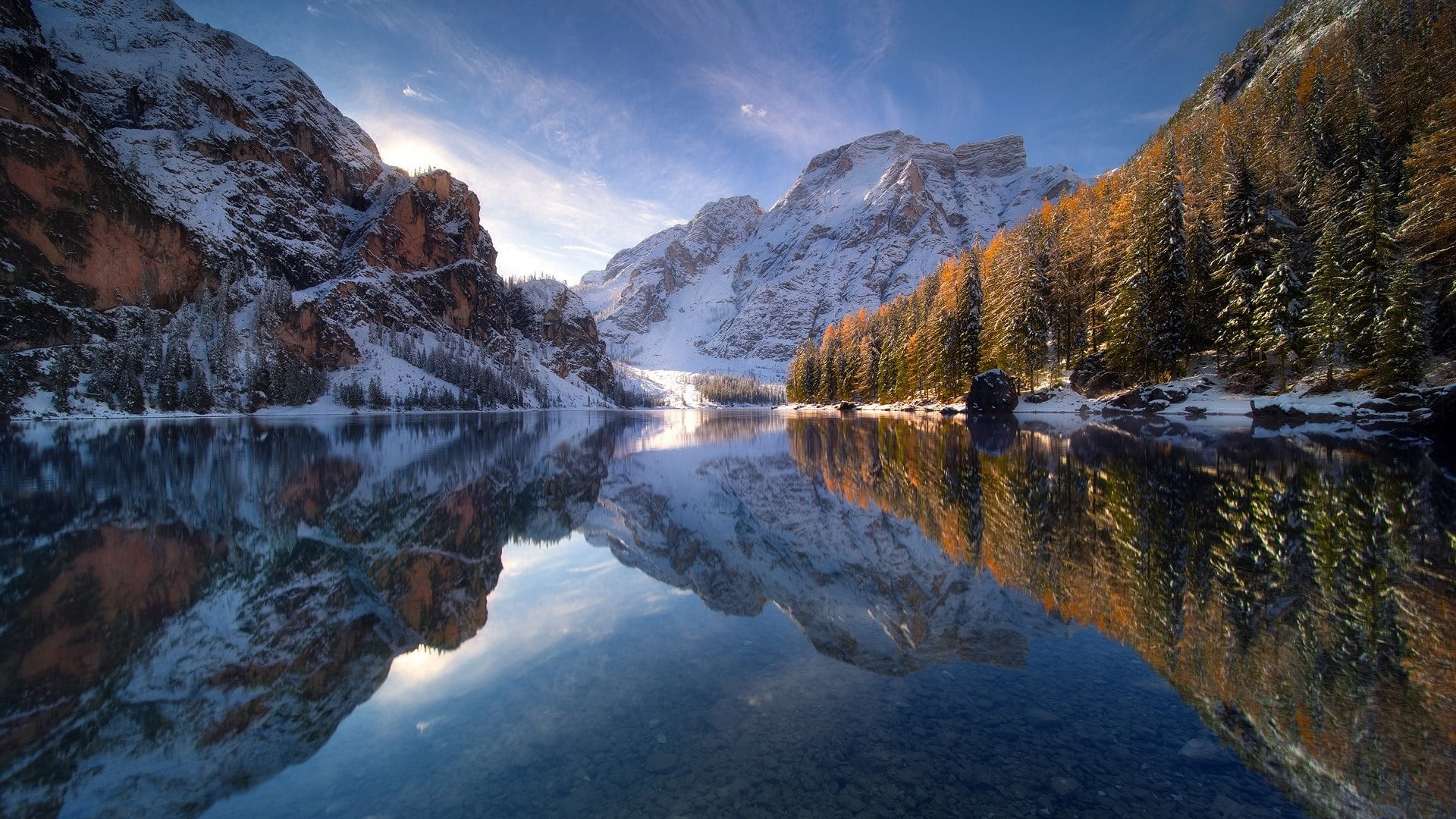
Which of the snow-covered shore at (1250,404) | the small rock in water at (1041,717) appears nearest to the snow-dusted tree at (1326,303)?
the snow-covered shore at (1250,404)

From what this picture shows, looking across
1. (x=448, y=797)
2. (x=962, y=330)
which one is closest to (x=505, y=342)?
(x=962, y=330)

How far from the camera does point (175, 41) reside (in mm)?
135250

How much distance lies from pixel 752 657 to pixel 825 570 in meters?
3.27

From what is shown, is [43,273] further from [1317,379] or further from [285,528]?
[1317,379]

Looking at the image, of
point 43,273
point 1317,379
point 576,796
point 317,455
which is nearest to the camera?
point 576,796

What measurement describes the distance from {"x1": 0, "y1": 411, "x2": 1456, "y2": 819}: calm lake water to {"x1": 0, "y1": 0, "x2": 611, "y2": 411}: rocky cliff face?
325 feet

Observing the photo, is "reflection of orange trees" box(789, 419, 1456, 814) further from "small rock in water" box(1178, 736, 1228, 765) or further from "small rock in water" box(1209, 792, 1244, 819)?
"small rock in water" box(1209, 792, 1244, 819)

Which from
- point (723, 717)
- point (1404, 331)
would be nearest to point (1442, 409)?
point (1404, 331)

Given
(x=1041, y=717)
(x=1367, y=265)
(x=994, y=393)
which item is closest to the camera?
(x=1041, y=717)

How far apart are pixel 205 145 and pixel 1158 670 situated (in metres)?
182

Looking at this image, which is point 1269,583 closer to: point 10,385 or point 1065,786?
point 1065,786

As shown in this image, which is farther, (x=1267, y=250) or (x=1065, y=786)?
(x=1267, y=250)

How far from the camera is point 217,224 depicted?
11506 cm

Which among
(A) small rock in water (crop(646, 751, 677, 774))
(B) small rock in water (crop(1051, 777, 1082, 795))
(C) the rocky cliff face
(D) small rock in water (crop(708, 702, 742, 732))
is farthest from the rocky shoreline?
(C) the rocky cliff face
